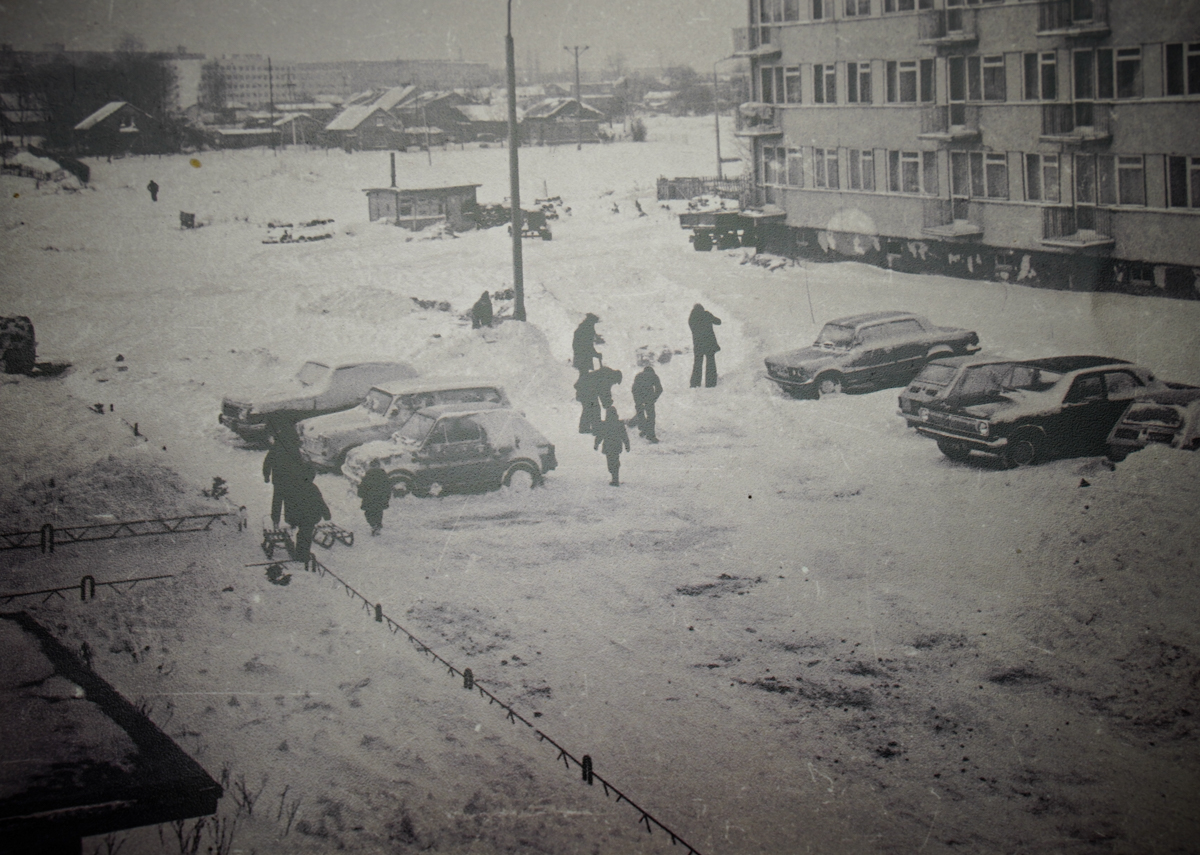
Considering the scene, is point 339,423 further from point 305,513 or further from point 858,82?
point 858,82

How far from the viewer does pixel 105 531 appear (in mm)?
7438

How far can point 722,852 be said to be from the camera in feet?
17.2

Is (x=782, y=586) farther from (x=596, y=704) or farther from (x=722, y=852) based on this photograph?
(x=722, y=852)

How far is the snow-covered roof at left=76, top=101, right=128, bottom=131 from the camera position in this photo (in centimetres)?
862

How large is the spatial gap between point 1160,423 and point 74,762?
7.51m

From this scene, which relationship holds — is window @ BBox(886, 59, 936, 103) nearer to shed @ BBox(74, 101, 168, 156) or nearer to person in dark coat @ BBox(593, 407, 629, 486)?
person in dark coat @ BBox(593, 407, 629, 486)

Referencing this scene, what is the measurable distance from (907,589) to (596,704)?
7.80 ft

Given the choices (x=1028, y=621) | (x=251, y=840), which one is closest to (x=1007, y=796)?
(x=1028, y=621)

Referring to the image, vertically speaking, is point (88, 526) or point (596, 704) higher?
point (88, 526)

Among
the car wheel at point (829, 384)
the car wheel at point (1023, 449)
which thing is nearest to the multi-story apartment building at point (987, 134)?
the car wheel at point (829, 384)

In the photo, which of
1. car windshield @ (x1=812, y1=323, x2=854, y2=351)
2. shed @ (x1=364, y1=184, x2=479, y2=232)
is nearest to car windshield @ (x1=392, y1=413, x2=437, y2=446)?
shed @ (x1=364, y1=184, x2=479, y2=232)

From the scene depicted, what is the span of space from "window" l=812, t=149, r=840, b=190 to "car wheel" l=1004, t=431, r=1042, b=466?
285 cm

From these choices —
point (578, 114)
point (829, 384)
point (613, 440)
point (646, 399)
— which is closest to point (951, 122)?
point (829, 384)

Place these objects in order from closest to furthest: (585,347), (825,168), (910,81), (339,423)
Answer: (339,423), (910,81), (585,347), (825,168)
